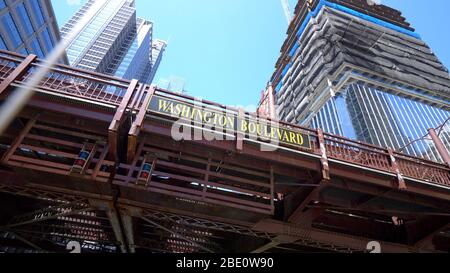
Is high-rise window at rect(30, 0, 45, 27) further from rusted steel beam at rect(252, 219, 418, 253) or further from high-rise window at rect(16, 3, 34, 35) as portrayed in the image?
rusted steel beam at rect(252, 219, 418, 253)

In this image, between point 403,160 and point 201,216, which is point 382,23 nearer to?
point 403,160

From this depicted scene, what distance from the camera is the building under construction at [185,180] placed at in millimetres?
8414

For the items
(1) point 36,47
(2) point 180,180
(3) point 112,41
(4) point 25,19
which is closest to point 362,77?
(2) point 180,180

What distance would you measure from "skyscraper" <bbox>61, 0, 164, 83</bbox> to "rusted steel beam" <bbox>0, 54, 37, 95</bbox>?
422ft

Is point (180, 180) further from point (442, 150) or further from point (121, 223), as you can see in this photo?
point (442, 150)

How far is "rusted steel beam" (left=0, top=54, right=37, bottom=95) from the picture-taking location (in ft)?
26.8

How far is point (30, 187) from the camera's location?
8336 mm

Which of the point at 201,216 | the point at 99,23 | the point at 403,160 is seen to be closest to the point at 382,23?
the point at 403,160

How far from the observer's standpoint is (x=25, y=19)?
4747 cm

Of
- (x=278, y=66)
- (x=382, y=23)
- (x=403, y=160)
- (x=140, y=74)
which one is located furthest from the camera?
(x=140, y=74)

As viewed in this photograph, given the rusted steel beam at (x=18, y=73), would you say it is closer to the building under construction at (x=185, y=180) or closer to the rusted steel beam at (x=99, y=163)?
the building under construction at (x=185, y=180)

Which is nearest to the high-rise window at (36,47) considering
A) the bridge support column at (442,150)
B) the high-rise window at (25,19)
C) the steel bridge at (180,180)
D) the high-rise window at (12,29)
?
the high-rise window at (25,19)

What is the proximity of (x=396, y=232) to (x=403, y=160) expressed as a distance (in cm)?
313

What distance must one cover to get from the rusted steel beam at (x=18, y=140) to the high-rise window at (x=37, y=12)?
5307 cm
